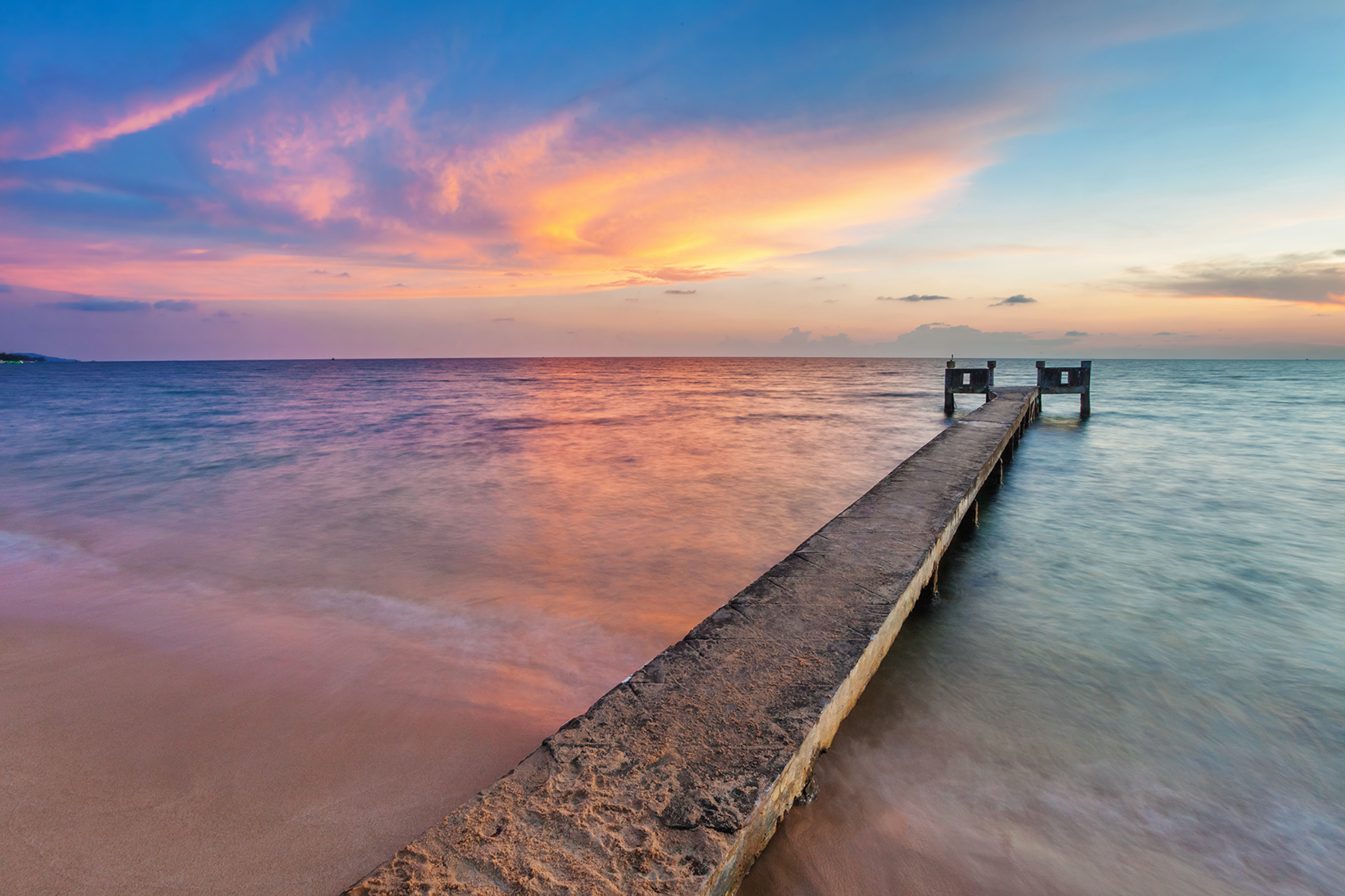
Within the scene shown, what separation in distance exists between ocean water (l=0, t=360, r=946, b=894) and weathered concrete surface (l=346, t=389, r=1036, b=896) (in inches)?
40.1

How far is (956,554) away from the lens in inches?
239

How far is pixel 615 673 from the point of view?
3.91 m

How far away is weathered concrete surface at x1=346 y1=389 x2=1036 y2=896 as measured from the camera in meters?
1.56

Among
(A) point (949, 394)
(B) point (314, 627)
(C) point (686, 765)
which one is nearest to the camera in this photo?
(C) point (686, 765)

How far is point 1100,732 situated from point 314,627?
5.16 meters

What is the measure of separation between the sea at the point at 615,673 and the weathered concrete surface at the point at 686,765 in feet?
1.60

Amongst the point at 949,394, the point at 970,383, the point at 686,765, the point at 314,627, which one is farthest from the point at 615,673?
the point at 949,394

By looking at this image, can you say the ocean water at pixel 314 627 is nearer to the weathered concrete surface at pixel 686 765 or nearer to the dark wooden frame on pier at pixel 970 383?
the weathered concrete surface at pixel 686 765

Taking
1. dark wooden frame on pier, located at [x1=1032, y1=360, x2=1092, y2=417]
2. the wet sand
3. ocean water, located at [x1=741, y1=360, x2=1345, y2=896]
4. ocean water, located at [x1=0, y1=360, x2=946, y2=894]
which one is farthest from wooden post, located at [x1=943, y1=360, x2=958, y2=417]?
the wet sand

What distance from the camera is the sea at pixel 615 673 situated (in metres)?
2.40

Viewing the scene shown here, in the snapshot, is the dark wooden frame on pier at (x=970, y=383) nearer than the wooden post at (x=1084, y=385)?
No

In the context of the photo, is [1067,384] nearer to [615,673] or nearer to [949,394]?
[949,394]

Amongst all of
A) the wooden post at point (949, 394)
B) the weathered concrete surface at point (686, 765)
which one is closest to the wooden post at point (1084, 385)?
the wooden post at point (949, 394)

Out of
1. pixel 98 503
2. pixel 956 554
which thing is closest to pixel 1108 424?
pixel 956 554
